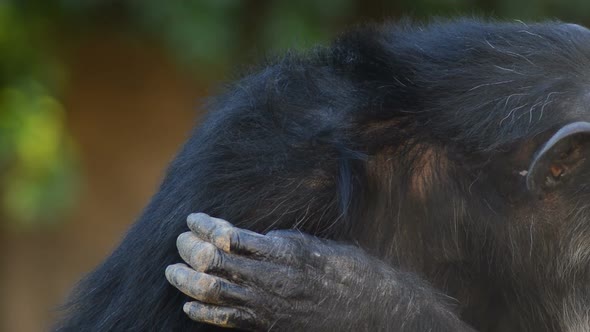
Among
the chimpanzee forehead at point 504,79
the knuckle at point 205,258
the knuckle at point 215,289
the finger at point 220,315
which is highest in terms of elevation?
the chimpanzee forehead at point 504,79

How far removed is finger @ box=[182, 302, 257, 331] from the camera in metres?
2.65

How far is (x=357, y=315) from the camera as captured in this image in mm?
2787

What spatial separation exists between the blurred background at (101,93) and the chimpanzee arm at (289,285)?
7.57 feet

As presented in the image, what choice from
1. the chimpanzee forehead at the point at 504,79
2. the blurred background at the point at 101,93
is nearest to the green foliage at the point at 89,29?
the blurred background at the point at 101,93

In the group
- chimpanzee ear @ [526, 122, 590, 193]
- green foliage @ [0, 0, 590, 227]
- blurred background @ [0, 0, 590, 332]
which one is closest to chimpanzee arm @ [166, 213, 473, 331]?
chimpanzee ear @ [526, 122, 590, 193]

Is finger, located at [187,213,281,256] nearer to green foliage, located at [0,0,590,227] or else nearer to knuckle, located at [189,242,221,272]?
knuckle, located at [189,242,221,272]

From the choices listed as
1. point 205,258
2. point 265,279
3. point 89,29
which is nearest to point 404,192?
point 265,279

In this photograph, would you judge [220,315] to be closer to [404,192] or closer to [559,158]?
[404,192]

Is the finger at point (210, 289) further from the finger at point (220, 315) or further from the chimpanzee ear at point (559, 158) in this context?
the chimpanzee ear at point (559, 158)

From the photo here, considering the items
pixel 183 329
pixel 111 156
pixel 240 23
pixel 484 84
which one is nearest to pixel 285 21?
pixel 240 23

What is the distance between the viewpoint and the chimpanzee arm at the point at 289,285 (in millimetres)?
2664

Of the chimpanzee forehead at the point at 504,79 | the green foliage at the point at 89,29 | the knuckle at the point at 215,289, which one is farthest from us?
the green foliage at the point at 89,29

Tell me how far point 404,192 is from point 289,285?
55 cm

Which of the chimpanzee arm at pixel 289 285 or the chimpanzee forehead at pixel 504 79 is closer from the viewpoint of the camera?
the chimpanzee arm at pixel 289 285
